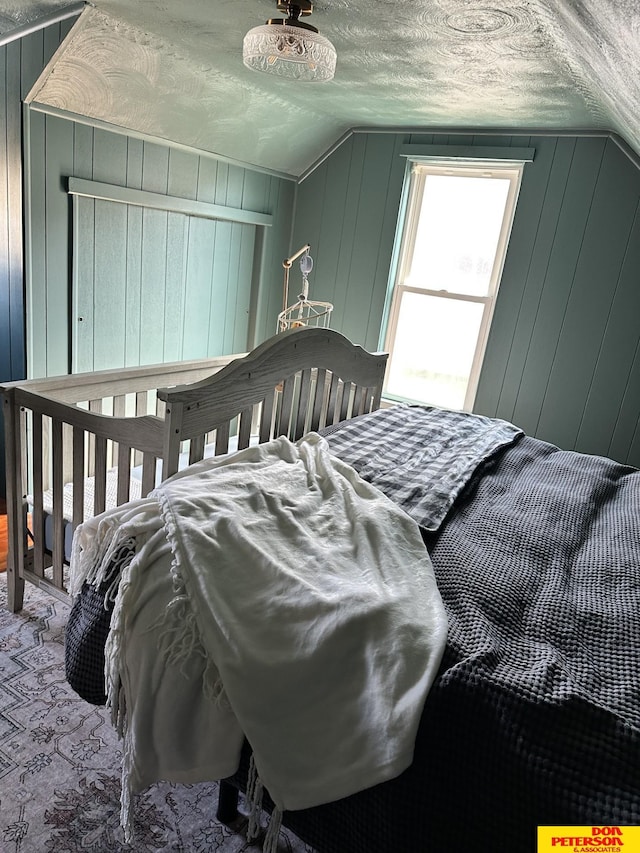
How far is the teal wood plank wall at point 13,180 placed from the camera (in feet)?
7.11

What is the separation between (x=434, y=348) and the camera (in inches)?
144

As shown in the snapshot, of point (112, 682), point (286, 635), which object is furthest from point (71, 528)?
point (286, 635)

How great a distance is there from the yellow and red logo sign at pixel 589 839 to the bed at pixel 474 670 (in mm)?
10

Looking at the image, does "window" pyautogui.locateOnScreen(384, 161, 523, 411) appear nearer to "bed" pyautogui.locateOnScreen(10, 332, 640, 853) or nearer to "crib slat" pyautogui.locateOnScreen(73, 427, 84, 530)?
"bed" pyautogui.locateOnScreen(10, 332, 640, 853)

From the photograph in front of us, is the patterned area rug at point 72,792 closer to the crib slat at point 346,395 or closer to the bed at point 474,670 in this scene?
the bed at point 474,670

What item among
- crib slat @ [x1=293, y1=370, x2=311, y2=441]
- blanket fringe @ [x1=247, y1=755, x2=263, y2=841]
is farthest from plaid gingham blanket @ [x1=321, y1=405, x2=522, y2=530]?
blanket fringe @ [x1=247, y1=755, x2=263, y2=841]

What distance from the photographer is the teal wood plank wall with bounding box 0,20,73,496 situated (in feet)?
7.11

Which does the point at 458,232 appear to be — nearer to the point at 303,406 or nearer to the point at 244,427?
the point at 303,406

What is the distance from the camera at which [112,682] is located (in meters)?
1.08

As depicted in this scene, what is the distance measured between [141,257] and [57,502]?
1.57m

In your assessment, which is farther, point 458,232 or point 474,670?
point 458,232

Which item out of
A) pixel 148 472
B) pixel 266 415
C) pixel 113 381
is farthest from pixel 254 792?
pixel 113 381

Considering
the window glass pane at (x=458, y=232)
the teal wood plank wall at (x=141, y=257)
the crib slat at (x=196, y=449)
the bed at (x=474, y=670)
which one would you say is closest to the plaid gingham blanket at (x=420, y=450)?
the bed at (x=474, y=670)

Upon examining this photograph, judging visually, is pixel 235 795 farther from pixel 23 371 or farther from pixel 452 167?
pixel 452 167
